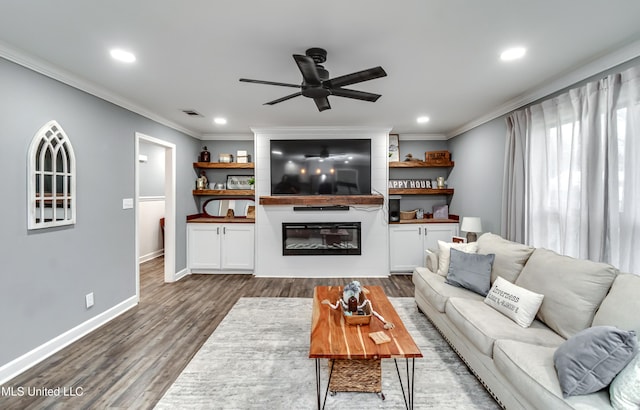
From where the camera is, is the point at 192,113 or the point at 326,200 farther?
the point at 326,200

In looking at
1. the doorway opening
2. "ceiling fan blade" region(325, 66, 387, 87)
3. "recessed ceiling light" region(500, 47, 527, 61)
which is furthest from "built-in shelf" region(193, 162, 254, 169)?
"recessed ceiling light" region(500, 47, 527, 61)

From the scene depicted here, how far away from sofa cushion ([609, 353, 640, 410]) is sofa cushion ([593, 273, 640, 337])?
0.33 m

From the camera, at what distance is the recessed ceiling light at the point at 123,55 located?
2215mm

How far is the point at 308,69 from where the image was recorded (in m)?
1.96

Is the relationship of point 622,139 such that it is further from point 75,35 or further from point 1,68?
point 1,68

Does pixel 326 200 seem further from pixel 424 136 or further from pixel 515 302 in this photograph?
pixel 515 302

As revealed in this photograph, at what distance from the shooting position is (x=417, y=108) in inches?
146

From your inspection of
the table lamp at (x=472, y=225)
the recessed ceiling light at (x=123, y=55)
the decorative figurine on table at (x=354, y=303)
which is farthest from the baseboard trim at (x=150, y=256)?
the table lamp at (x=472, y=225)

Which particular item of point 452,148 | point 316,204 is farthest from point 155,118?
point 452,148

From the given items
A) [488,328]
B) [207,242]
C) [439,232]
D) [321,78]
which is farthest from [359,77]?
[207,242]

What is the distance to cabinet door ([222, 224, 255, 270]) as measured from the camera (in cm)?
484

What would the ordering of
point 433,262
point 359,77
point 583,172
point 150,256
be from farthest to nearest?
point 150,256
point 433,262
point 583,172
point 359,77

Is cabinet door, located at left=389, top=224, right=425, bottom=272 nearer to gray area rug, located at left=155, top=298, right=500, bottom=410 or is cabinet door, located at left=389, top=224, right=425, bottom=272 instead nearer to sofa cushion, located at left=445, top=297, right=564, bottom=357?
gray area rug, located at left=155, top=298, right=500, bottom=410

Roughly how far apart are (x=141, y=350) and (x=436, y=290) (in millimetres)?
2779
